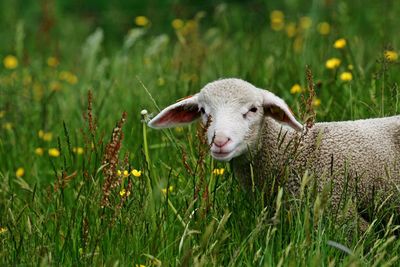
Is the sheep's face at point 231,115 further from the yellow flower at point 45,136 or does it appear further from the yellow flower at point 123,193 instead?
the yellow flower at point 45,136

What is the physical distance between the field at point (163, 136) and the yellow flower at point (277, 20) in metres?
0.03

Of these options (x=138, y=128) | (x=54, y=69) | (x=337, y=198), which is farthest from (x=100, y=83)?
(x=337, y=198)

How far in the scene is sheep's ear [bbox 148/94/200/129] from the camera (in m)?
4.53

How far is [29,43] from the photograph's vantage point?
381 inches

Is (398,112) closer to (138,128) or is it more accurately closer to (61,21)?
(138,128)

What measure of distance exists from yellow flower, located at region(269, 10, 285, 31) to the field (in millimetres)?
28

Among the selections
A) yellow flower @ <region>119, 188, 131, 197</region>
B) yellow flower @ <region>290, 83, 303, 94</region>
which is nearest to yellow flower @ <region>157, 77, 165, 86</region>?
yellow flower @ <region>290, 83, 303, 94</region>

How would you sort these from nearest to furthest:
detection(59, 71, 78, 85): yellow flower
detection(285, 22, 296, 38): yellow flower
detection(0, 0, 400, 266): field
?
detection(0, 0, 400, 266): field, detection(285, 22, 296, 38): yellow flower, detection(59, 71, 78, 85): yellow flower

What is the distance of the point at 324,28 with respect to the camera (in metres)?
7.27

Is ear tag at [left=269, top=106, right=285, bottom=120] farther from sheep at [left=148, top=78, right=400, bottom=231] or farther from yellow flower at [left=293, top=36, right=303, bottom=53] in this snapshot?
yellow flower at [left=293, top=36, right=303, bottom=53]

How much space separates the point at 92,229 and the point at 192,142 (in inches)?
45.6

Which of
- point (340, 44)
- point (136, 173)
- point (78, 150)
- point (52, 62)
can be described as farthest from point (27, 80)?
point (136, 173)

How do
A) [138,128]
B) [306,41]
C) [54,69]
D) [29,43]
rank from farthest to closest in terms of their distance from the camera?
[29,43], [54,69], [306,41], [138,128]

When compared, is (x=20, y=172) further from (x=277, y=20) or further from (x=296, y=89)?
(x=277, y=20)
